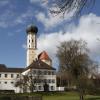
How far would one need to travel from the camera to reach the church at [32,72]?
103 m

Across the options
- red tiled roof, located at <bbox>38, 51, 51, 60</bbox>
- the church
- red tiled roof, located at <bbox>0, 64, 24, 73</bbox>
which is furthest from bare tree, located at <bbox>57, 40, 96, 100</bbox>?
red tiled roof, located at <bbox>38, 51, 51, 60</bbox>

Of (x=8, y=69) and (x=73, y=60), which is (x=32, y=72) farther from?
(x=73, y=60)

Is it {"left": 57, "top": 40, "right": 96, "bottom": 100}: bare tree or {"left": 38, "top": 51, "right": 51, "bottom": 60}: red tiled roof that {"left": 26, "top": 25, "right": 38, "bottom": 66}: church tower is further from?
{"left": 57, "top": 40, "right": 96, "bottom": 100}: bare tree

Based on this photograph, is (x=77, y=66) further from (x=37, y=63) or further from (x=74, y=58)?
(x=37, y=63)

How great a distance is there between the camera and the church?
338 ft

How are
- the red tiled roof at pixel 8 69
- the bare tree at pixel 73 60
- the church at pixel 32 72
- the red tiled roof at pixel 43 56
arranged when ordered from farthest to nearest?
the red tiled roof at pixel 43 56 < the red tiled roof at pixel 8 69 < the church at pixel 32 72 < the bare tree at pixel 73 60

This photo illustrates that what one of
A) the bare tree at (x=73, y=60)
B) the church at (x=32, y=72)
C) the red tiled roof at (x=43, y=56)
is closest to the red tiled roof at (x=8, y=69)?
the church at (x=32, y=72)

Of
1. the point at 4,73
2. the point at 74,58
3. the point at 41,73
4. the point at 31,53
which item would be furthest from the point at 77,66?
the point at 31,53

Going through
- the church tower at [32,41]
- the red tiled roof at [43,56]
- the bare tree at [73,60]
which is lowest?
the bare tree at [73,60]

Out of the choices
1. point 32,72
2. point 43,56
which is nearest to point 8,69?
point 43,56

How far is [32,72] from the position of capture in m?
98.6

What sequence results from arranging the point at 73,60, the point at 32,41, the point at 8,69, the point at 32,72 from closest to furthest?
the point at 73,60 → the point at 32,72 → the point at 8,69 → the point at 32,41

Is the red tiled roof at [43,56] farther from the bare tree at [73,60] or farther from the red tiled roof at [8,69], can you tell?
the bare tree at [73,60]

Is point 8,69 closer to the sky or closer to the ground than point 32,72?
closer to the sky
